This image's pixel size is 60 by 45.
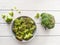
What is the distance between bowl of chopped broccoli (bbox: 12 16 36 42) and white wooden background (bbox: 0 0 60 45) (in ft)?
0.14

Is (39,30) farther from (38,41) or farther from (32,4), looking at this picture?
(32,4)

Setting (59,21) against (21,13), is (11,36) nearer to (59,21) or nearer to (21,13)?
(21,13)

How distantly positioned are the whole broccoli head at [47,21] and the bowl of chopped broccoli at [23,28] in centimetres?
7

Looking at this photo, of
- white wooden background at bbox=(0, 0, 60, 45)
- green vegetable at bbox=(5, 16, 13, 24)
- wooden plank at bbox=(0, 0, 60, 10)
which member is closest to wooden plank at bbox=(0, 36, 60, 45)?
white wooden background at bbox=(0, 0, 60, 45)

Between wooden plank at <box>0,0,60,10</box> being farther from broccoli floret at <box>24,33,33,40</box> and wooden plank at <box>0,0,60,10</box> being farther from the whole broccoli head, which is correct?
broccoli floret at <box>24,33,33,40</box>

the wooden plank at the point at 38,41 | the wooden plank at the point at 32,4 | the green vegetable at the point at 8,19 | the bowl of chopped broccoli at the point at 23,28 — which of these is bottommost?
the wooden plank at the point at 38,41

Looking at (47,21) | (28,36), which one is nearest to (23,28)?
(28,36)

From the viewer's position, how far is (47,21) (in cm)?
104

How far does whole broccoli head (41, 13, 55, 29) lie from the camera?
3.41 feet

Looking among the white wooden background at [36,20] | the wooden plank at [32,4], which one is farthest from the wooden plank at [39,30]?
the wooden plank at [32,4]

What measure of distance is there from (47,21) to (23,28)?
172 millimetres

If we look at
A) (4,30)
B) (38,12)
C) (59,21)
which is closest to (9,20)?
(4,30)

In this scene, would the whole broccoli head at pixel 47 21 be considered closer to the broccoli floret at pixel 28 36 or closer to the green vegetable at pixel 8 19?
the broccoli floret at pixel 28 36

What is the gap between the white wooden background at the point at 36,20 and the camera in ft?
3.50
